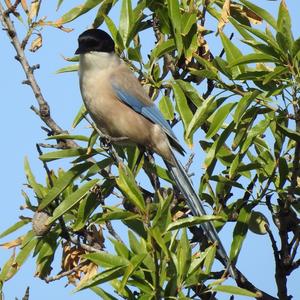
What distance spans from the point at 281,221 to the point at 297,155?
39 cm

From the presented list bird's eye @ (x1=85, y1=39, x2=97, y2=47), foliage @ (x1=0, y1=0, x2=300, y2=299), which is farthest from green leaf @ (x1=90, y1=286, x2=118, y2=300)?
bird's eye @ (x1=85, y1=39, x2=97, y2=47)

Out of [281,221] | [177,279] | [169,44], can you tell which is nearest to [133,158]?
[169,44]

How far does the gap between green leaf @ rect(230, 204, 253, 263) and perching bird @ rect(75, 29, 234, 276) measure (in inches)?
51.4

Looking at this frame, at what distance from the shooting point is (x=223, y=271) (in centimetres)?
410

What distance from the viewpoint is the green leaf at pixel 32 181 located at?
432 cm

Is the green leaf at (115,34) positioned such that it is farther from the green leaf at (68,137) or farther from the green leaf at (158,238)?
the green leaf at (158,238)

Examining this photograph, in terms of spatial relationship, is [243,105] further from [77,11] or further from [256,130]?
[77,11]

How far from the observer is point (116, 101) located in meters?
5.84

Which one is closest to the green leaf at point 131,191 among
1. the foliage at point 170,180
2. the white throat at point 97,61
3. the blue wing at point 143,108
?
the foliage at point 170,180

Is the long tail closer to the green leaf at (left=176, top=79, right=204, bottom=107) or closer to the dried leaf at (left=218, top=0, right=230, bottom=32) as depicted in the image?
the green leaf at (left=176, top=79, right=204, bottom=107)

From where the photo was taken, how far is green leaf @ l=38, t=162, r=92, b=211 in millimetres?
4148

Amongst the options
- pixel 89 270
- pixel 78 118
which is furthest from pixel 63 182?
pixel 78 118

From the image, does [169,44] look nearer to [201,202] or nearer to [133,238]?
[201,202]

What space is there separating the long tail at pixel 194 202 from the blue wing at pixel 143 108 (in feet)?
0.75
